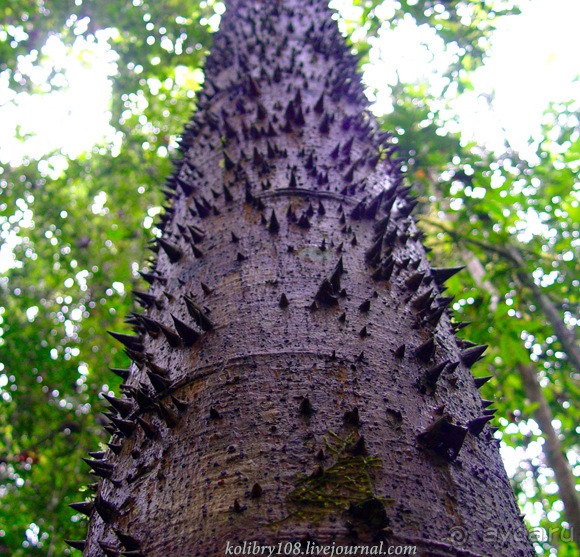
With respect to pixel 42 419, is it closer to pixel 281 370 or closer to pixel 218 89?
pixel 218 89

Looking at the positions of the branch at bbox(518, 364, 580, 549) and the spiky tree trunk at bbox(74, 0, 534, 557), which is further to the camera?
the branch at bbox(518, 364, 580, 549)

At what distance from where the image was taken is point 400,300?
154 cm

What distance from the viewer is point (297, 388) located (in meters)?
1.17

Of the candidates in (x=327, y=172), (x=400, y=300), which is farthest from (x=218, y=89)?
(x=400, y=300)

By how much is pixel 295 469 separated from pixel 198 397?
358 millimetres

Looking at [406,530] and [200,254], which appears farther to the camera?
[200,254]

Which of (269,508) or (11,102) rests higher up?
(11,102)

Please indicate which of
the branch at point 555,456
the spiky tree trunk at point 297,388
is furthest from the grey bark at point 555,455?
the spiky tree trunk at point 297,388

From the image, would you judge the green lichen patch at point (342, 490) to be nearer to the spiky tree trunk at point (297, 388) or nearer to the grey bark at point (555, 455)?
the spiky tree trunk at point (297, 388)

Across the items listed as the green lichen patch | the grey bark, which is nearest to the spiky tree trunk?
the green lichen patch

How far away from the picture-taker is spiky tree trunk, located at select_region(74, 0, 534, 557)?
98 cm

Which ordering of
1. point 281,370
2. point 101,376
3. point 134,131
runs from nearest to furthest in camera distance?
point 281,370 → point 101,376 → point 134,131

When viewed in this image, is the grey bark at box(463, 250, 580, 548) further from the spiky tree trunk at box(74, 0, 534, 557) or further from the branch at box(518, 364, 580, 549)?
the spiky tree trunk at box(74, 0, 534, 557)

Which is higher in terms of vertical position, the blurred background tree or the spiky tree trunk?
the blurred background tree
